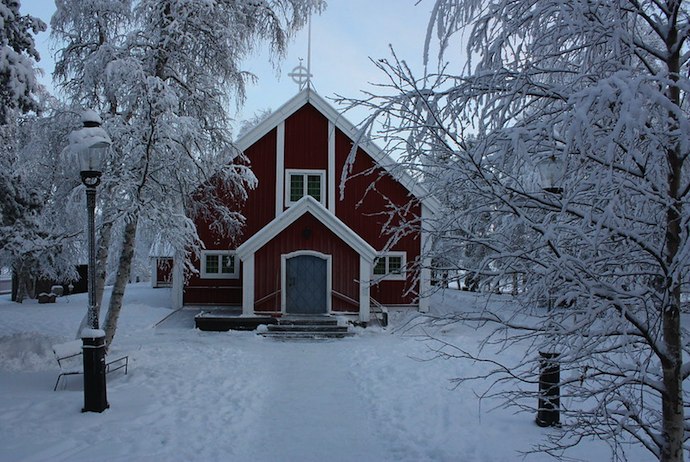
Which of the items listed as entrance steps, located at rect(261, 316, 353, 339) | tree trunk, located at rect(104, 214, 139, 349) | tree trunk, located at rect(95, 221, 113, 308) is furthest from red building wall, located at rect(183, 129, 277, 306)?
tree trunk, located at rect(104, 214, 139, 349)

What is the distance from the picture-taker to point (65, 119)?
9.80 m

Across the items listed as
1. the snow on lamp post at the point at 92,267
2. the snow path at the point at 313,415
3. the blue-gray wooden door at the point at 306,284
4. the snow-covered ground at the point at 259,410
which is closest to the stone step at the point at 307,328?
the blue-gray wooden door at the point at 306,284

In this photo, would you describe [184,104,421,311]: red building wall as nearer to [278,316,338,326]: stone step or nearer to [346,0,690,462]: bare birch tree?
[278,316,338,326]: stone step

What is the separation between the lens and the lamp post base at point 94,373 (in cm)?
702

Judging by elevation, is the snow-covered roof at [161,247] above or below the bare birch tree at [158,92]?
below

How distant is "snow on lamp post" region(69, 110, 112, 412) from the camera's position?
7035 millimetres

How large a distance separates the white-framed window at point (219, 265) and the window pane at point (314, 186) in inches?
150

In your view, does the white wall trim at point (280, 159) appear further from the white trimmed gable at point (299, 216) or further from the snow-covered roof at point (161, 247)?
the snow-covered roof at point (161, 247)

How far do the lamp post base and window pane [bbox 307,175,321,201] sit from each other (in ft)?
39.5

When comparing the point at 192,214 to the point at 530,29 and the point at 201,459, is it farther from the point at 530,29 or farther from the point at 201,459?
the point at 530,29

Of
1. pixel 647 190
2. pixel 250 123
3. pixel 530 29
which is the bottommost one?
pixel 647 190

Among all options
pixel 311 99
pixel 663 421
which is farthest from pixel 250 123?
pixel 663 421

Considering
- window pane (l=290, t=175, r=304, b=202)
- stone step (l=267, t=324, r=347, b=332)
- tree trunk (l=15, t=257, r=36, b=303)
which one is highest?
window pane (l=290, t=175, r=304, b=202)

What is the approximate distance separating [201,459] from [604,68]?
5.56 m
